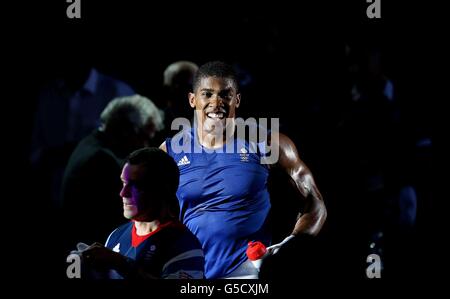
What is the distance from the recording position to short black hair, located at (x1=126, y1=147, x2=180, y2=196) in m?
3.23

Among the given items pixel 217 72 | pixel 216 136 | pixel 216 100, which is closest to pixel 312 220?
pixel 216 136

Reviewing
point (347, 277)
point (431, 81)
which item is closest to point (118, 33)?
point (431, 81)

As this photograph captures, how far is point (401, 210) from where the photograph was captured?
538 centimetres

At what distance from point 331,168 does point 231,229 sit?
153cm

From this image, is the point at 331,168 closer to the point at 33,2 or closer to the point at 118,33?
the point at 118,33

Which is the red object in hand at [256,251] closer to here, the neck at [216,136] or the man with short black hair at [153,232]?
the man with short black hair at [153,232]

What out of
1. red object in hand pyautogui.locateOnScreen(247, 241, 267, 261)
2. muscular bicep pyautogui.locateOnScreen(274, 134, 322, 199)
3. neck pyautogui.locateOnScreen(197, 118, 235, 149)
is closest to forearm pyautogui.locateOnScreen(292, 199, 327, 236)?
muscular bicep pyautogui.locateOnScreen(274, 134, 322, 199)

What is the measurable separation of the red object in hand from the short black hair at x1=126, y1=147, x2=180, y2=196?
771 mm

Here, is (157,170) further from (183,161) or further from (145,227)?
(183,161)

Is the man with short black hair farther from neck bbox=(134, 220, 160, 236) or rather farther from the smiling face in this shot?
the smiling face

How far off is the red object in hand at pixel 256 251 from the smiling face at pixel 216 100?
84 centimetres

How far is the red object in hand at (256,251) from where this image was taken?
3842 millimetres

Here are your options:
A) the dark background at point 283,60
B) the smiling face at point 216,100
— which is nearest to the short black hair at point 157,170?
the smiling face at point 216,100

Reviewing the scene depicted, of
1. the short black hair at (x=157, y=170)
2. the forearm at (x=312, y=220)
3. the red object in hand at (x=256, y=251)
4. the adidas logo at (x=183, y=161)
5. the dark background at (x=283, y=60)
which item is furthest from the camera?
the dark background at (x=283, y=60)
